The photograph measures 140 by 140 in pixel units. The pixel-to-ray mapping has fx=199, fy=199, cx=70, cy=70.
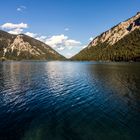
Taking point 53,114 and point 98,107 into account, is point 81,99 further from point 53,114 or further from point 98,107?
point 53,114

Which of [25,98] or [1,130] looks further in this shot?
[25,98]

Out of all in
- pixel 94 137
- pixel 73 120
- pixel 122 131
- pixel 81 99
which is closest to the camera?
pixel 94 137

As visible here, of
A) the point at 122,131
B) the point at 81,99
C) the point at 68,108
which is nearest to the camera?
the point at 122,131

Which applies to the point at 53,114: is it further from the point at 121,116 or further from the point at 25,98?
the point at 25,98

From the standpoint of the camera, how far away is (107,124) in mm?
25375

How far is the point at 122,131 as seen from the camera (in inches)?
904

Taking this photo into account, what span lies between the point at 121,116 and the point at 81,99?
12564 millimetres

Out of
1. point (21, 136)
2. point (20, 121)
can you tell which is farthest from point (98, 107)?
point (21, 136)

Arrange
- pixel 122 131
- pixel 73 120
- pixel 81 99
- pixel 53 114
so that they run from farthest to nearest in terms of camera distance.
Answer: pixel 81 99, pixel 53 114, pixel 73 120, pixel 122 131

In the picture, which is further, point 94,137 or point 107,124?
point 107,124

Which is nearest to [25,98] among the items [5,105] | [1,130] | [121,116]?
[5,105]

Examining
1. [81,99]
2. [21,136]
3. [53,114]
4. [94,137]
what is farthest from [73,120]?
[81,99]

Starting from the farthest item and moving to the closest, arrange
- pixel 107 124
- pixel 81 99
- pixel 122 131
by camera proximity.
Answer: pixel 81 99 < pixel 107 124 < pixel 122 131

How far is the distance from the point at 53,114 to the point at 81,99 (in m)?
11.2
